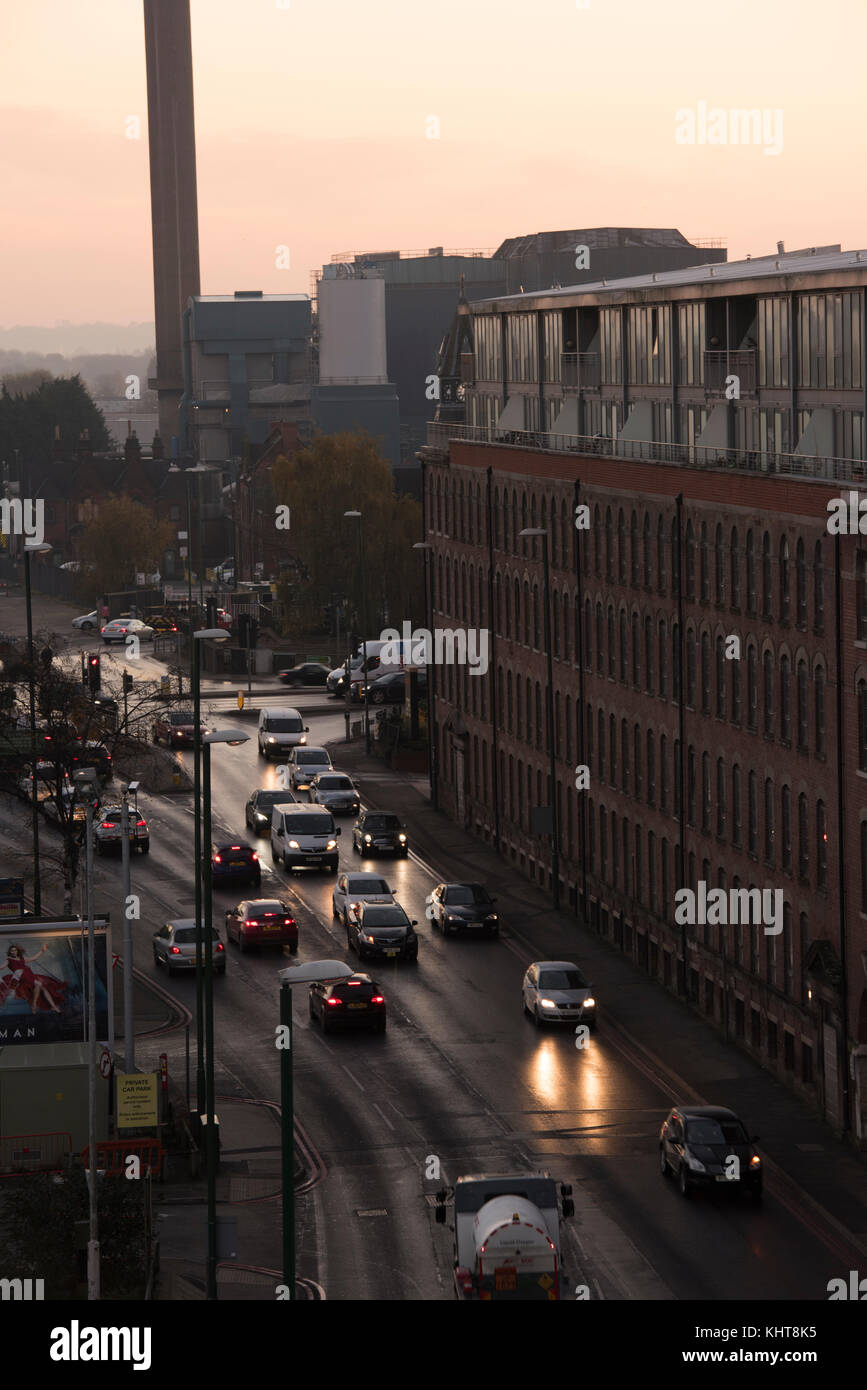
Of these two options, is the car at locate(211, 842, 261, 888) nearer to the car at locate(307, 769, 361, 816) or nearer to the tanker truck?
the car at locate(307, 769, 361, 816)

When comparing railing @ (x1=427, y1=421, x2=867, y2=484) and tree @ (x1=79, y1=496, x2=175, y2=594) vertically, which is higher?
railing @ (x1=427, y1=421, x2=867, y2=484)

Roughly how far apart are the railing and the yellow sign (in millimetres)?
17848

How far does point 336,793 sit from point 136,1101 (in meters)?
40.9

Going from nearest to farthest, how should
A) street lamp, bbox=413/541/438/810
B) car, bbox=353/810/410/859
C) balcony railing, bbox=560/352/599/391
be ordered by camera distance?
balcony railing, bbox=560/352/599/391 → car, bbox=353/810/410/859 → street lamp, bbox=413/541/438/810

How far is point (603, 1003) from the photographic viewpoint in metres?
53.6

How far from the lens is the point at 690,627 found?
176 ft

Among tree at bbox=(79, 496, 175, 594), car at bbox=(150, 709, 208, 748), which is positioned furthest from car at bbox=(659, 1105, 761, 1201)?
tree at bbox=(79, 496, 175, 594)

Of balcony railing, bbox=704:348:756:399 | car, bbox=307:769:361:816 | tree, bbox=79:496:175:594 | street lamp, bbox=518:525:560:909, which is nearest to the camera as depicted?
balcony railing, bbox=704:348:756:399

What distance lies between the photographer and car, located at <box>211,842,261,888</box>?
2621 inches

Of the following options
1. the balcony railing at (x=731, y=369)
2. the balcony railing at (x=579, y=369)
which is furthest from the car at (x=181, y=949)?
the balcony railing at (x=579, y=369)

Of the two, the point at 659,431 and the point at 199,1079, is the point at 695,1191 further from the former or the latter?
the point at 659,431

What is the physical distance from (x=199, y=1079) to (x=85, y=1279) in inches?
311
